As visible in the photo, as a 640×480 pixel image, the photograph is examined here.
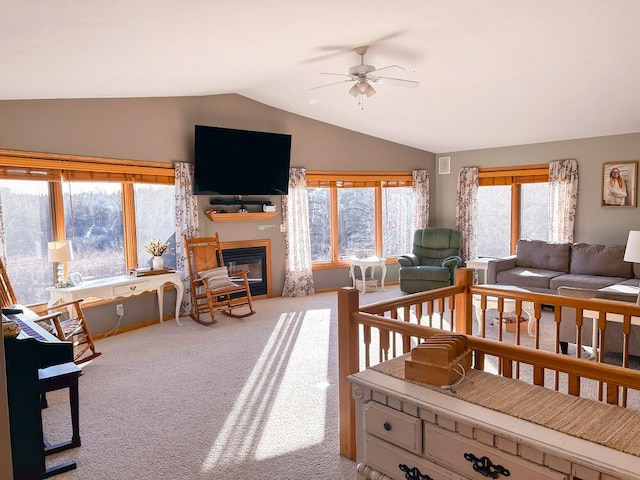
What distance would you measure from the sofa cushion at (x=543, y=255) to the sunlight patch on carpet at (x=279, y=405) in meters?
3.43

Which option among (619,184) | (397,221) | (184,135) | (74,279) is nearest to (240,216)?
(184,135)

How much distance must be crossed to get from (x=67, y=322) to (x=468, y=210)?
20.4 ft

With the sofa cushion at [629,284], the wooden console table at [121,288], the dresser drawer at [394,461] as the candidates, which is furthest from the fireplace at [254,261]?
the dresser drawer at [394,461]

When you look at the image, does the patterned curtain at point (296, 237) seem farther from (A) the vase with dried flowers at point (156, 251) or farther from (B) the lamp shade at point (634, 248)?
(B) the lamp shade at point (634, 248)

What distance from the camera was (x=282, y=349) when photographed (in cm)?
470

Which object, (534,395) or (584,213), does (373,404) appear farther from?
(584,213)

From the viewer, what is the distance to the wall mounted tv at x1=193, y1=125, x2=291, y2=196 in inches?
242

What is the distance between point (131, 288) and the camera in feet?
16.6

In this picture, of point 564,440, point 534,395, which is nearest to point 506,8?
point 534,395

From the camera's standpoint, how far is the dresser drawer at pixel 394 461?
1.70 meters

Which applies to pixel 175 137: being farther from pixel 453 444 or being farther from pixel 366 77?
pixel 453 444

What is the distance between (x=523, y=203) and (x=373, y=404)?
21.2ft

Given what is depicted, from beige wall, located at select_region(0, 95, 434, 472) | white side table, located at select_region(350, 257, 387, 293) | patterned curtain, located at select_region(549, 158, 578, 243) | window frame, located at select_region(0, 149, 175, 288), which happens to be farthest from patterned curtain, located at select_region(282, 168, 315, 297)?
patterned curtain, located at select_region(549, 158, 578, 243)

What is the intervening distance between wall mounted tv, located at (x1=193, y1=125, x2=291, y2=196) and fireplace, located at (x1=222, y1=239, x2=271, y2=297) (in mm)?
819
